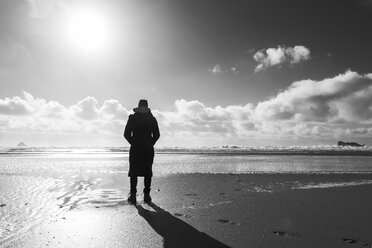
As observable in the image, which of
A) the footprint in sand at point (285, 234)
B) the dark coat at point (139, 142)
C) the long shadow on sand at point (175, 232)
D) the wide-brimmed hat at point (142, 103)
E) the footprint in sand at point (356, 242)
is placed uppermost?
the wide-brimmed hat at point (142, 103)

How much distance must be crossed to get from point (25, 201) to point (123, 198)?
2341mm

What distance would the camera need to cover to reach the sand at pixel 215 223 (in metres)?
4.79

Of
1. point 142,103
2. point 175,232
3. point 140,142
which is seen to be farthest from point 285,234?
point 142,103

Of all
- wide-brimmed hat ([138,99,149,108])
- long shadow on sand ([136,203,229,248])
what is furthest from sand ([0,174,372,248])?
wide-brimmed hat ([138,99,149,108])

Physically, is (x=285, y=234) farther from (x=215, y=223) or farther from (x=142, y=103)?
(x=142, y=103)

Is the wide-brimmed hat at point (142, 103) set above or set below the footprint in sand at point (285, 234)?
above

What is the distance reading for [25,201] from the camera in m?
8.48

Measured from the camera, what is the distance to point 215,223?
233 inches

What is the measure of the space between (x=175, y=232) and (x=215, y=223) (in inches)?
35.9

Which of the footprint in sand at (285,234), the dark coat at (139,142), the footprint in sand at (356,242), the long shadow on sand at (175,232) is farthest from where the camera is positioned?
the dark coat at (139,142)

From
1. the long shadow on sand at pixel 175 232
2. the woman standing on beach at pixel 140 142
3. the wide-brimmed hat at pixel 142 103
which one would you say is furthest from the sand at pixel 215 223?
the wide-brimmed hat at pixel 142 103

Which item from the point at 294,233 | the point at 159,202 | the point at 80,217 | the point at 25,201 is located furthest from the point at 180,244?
the point at 25,201

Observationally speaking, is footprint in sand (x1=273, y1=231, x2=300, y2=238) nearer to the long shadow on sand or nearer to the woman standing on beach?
the long shadow on sand

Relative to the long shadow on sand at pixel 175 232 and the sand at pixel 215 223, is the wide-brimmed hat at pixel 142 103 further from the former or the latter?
the long shadow on sand at pixel 175 232
